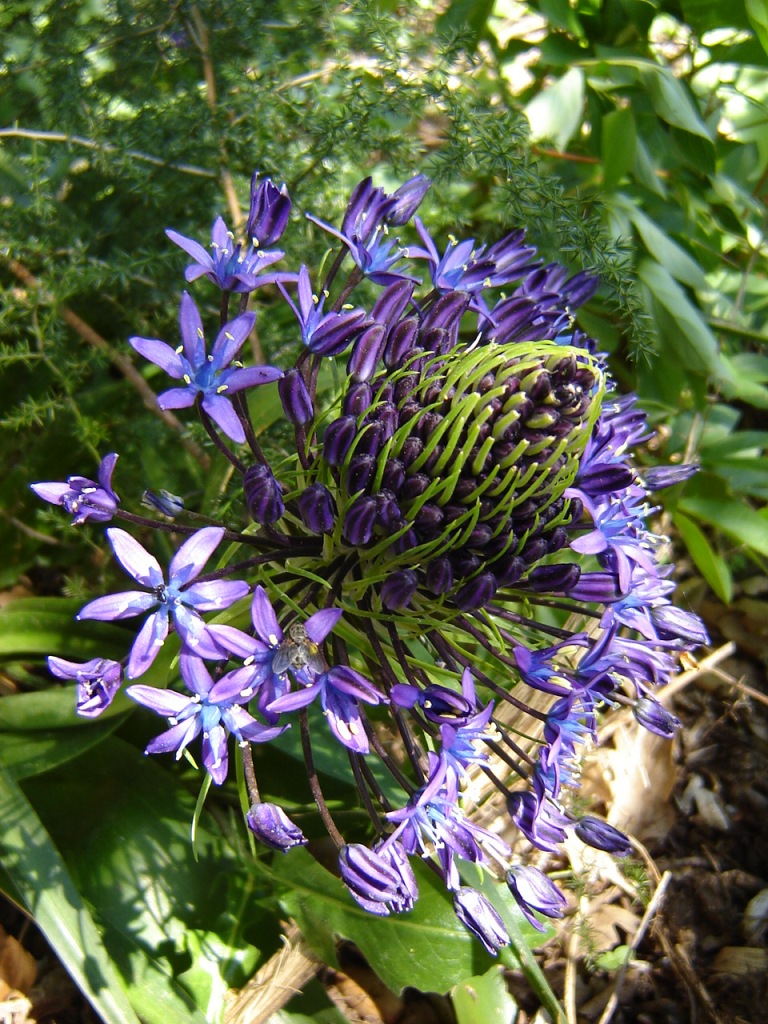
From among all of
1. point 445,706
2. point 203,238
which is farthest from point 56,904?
point 203,238

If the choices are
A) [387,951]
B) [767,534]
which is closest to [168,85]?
[767,534]

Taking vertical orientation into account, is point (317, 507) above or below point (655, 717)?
above

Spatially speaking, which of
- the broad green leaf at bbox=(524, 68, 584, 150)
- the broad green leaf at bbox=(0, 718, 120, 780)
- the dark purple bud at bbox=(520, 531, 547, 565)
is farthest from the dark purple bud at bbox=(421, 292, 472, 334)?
the broad green leaf at bbox=(0, 718, 120, 780)

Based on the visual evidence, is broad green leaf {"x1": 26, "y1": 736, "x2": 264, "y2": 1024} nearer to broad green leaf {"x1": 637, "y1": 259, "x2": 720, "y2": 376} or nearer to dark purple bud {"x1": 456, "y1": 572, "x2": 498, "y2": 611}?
dark purple bud {"x1": 456, "y1": 572, "x2": 498, "y2": 611}

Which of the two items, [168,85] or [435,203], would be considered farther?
[168,85]

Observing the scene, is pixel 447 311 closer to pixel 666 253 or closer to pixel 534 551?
pixel 534 551

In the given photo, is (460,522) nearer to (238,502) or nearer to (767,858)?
(238,502)
